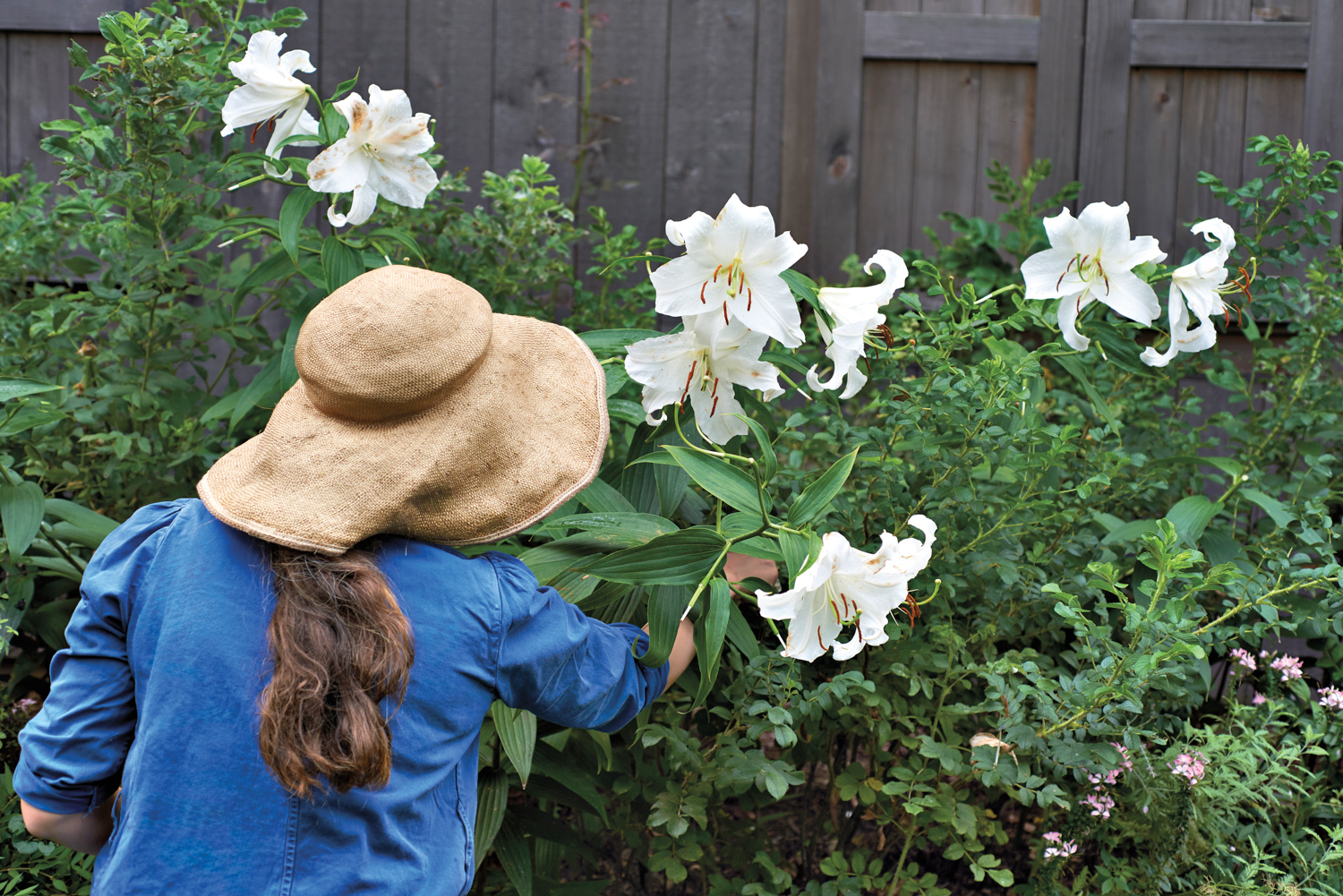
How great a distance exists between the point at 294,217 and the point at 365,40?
5.23ft

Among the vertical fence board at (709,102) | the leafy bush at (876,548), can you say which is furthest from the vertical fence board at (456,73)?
the leafy bush at (876,548)

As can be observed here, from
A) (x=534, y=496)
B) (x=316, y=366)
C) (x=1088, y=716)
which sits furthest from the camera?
(x=1088, y=716)

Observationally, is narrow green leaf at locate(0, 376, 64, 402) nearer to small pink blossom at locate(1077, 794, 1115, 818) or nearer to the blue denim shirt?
the blue denim shirt

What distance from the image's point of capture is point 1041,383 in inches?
64.4

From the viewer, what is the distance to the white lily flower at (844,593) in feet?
3.40

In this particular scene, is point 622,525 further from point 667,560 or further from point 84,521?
point 84,521

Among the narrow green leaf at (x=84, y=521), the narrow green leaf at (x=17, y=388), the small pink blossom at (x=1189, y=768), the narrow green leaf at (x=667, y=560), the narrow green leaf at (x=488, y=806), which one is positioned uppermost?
the narrow green leaf at (x=17, y=388)

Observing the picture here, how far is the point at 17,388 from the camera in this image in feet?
4.82

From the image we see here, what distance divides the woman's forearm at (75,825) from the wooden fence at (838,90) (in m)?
2.21

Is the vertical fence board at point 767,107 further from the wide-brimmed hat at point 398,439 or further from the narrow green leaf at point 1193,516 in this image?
the wide-brimmed hat at point 398,439

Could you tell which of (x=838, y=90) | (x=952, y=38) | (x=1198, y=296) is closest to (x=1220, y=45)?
(x=952, y=38)

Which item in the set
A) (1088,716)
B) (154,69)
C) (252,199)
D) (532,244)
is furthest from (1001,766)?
(252,199)

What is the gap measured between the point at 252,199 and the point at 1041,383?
2.35m

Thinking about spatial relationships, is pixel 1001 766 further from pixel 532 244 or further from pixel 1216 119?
pixel 1216 119
